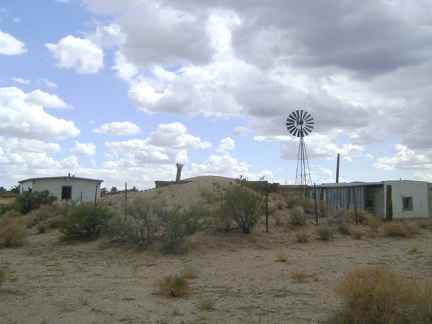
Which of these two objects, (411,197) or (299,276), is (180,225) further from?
(411,197)

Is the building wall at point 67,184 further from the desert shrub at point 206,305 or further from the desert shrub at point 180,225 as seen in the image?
the desert shrub at point 206,305

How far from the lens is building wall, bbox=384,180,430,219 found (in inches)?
1312

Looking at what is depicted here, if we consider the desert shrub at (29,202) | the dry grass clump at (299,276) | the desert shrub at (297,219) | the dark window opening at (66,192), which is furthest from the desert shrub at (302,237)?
the dark window opening at (66,192)

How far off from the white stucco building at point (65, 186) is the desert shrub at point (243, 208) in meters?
22.7

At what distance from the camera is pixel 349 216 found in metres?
26.0

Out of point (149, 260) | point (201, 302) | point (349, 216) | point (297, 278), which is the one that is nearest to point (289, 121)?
point (349, 216)

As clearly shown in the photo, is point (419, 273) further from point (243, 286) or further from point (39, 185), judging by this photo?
point (39, 185)

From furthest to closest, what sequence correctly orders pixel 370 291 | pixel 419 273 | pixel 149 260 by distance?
pixel 149 260
pixel 419 273
pixel 370 291

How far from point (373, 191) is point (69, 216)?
22181 millimetres

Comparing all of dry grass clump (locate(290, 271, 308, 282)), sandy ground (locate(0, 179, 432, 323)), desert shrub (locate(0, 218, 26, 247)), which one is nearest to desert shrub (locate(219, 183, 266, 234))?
sandy ground (locate(0, 179, 432, 323))

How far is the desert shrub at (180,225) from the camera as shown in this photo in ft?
57.1

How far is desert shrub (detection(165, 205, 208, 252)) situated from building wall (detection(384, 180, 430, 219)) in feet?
61.9

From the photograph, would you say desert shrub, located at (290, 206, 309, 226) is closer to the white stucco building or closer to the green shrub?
the green shrub

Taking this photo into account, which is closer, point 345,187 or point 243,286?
point 243,286
